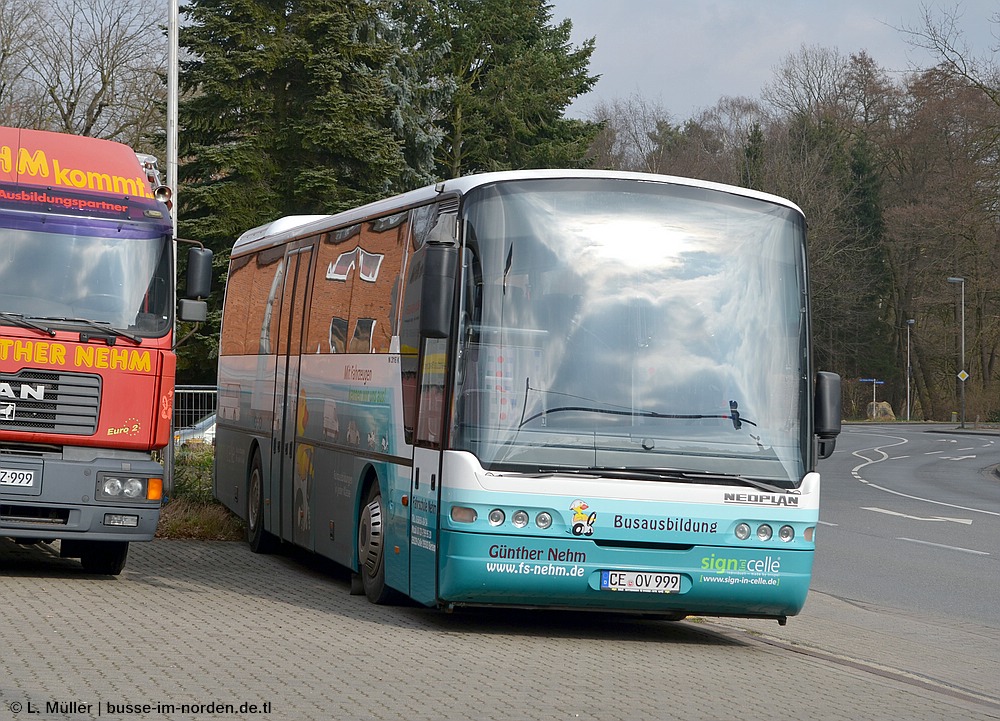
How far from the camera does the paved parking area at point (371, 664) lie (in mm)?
6984

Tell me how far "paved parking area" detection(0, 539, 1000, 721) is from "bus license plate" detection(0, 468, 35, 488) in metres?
0.79

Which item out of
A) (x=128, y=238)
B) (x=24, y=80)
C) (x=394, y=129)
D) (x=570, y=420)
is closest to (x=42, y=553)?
(x=128, y=238)

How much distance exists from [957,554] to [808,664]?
32.0ft

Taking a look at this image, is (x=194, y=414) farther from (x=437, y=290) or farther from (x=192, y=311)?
(x=437, y=290)

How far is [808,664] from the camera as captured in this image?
9.48 metres

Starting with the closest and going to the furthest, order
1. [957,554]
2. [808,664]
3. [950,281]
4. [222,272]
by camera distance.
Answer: [808,664] → [957,554] → [222,272] → [950,281]

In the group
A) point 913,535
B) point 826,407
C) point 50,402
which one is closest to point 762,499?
point 826,407

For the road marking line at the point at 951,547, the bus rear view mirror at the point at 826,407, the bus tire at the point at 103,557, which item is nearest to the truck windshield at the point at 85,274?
the bus tire at the point at 103,557

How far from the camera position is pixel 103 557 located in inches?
487

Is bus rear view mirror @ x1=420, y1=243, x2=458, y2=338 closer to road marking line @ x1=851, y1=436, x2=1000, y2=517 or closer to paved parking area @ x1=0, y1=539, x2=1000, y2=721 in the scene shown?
paved parking area @ x1=0, y1=539, x2=1000, y2=721

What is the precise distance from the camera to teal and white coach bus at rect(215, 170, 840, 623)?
9477 millimetres

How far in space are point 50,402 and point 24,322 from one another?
631 mm

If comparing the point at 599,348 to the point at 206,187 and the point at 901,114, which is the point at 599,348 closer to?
the point at 206,187

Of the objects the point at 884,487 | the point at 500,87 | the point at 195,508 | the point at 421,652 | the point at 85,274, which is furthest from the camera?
the point at 500,87
